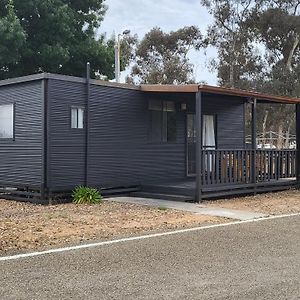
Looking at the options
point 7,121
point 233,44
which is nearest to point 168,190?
point 7,121

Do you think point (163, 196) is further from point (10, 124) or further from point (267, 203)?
point (10, 124)

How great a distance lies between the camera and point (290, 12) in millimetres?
33344

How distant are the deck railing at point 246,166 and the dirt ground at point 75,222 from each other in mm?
2455

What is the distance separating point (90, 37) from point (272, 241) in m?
17.8

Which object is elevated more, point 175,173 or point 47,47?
point 47,47

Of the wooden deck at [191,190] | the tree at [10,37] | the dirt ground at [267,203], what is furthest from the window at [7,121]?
the tree at [10,37]

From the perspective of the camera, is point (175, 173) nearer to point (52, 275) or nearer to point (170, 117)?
point (170, 117)

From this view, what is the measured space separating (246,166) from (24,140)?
583cm

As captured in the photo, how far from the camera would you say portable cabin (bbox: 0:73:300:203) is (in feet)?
38.8

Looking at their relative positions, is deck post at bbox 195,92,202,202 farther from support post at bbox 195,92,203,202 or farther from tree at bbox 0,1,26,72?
tree at bbox 0,1,26,72

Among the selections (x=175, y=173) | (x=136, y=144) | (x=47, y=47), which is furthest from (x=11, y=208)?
A: (x=47, y=47)

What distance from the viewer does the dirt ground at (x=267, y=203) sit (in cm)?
1125

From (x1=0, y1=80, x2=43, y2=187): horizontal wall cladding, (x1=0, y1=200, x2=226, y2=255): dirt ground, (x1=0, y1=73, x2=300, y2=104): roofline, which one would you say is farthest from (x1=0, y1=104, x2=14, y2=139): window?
(x1=0, y1=200, x2=226, y2=255): dirt ground

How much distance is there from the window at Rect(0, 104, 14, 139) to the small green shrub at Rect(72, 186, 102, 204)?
7.51 feet
